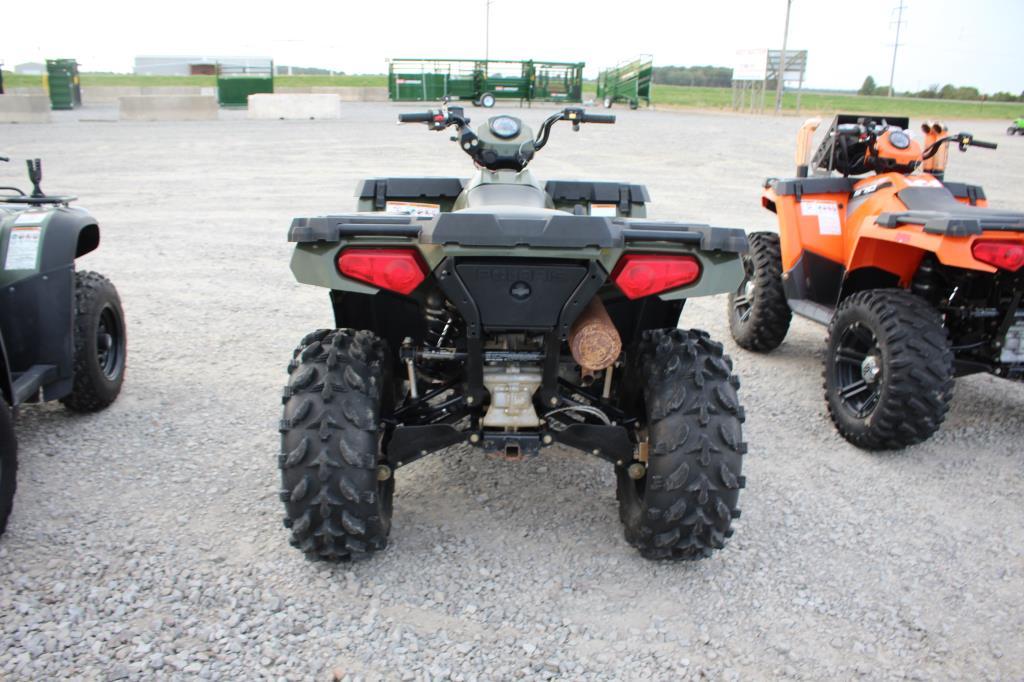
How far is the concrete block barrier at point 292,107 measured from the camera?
27.1m

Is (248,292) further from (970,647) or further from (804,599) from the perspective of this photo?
(970,647)

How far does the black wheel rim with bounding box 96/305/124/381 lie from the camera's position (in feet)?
14.3

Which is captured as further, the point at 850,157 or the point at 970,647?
the point at 850,157

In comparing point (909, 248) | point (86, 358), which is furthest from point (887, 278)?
point (86, 358)

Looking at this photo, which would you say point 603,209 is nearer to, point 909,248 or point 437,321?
point 437,321

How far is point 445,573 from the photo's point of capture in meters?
2.93

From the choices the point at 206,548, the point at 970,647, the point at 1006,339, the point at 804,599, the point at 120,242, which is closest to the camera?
the point at 970,647

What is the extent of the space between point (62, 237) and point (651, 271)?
9.04 ft

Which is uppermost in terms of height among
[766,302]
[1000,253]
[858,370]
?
[1000,253]

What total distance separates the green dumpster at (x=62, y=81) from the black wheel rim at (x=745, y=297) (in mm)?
32953

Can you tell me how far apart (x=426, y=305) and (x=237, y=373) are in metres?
2.29

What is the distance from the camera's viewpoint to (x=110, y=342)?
14.6 feet

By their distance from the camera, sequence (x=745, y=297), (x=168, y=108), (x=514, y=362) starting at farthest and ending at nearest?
(x=168, y=108) → (x=745, y=297) → (x=514, y=362)

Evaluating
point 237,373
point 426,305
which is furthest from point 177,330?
point 426,305
